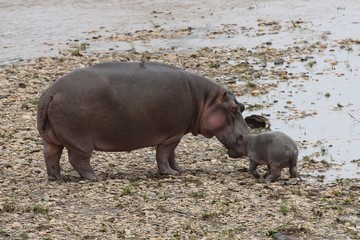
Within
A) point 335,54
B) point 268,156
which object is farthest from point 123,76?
point 335,54

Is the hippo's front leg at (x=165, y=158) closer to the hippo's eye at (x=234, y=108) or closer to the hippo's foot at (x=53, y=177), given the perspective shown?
the hippo's eye at (x=234, y=108)

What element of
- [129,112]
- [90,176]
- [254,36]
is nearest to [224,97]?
[129,112]

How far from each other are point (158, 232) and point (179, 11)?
14692 mm

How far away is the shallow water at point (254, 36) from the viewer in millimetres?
13336

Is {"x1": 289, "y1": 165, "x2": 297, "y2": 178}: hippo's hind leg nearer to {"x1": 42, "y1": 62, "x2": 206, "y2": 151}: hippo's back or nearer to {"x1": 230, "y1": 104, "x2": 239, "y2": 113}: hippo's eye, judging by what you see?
{"x1": 230, "y1": 104, "x2": 239, "y2": 113}: hippo's eye

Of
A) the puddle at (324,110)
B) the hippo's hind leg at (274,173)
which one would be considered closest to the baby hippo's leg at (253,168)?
the hippo's hind leg at (274,173)

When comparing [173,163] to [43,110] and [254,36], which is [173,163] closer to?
[43,110]

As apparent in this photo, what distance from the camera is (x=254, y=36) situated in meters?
19.6

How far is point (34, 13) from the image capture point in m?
23.4

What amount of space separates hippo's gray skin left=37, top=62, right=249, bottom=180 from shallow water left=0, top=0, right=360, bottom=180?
1302 millimetres

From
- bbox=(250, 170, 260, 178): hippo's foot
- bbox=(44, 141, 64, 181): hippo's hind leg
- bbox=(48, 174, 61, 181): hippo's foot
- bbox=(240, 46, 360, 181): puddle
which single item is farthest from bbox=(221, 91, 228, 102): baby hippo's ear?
bbox=(48, 174, 61, 181): hippo's foot

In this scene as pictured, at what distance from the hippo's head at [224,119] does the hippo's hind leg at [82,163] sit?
129cm

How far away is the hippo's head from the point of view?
37.0 ft

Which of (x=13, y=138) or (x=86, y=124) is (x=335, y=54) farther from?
(x=86, y=124)
